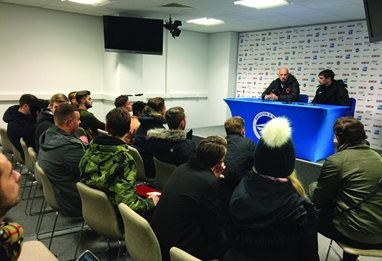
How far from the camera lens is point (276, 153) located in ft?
4.68

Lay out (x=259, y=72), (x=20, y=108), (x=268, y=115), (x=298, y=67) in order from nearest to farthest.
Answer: (x=20, y=108) → (x=268, y=115) → (x=298, y=67) → (x=259, y=72)

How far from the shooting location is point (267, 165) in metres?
1.44

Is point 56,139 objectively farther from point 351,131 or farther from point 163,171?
point 351,131

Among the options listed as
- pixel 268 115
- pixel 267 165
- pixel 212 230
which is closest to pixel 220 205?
pixel 212 230

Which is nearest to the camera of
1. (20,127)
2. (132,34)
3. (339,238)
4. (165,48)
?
(339,238)

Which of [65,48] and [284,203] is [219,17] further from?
[284,203]

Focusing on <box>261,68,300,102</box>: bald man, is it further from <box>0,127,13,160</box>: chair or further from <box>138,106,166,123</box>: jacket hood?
<box>0,127,13,160</box>: chair

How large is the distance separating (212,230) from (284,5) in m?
4.81

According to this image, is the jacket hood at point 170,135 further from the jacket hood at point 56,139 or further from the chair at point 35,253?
the chair at point 35,253

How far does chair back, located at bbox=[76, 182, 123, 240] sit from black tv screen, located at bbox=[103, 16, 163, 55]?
4.75m

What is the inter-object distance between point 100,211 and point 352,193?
5.45 ft

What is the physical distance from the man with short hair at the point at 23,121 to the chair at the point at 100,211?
6.01 ft

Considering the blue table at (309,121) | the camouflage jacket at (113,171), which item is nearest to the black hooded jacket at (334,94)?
the blue table at (309,121)

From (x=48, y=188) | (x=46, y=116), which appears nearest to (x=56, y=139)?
(x=48, y=188)
